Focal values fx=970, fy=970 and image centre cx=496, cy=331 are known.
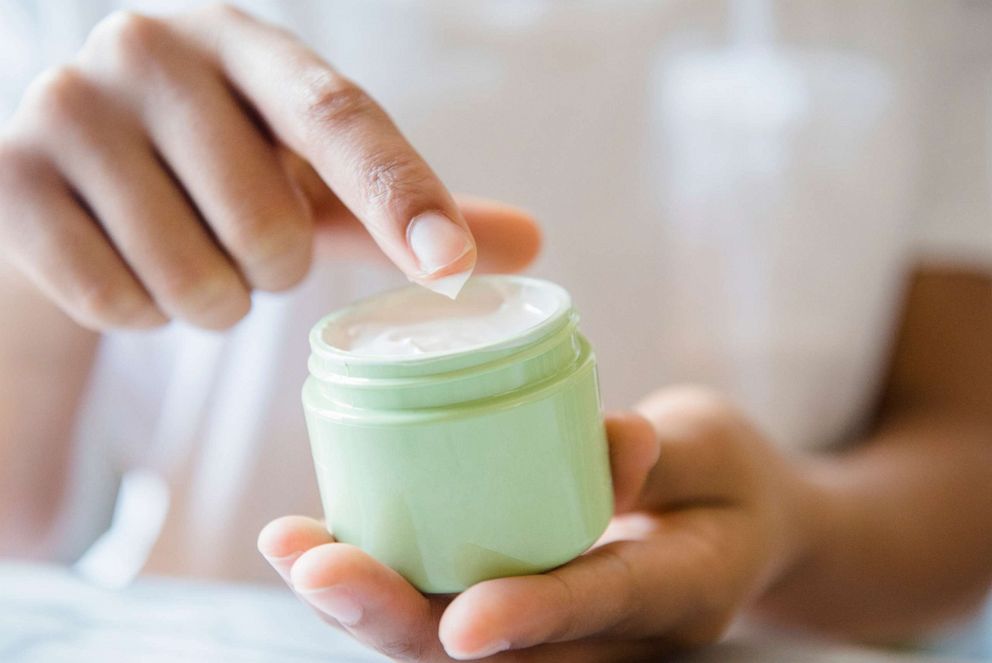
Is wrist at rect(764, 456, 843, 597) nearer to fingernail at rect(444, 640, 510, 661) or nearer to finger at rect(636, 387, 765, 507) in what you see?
finger at rect(636, 387, 765, 507)

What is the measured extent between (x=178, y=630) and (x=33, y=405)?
0.44 meters

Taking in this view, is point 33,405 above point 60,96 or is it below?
below

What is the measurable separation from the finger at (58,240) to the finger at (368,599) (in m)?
0.25

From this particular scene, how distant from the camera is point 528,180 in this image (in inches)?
39.3

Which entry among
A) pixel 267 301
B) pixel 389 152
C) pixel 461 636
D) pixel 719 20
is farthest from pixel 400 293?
pixel 719 20

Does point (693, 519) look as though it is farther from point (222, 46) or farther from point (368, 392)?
point (222, 46)

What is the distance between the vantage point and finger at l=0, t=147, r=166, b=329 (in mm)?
564

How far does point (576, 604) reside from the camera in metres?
0.42

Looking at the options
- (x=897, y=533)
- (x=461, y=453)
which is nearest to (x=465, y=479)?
(x=461, y=453)

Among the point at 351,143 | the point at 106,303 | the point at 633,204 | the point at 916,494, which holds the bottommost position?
the point at 916,494

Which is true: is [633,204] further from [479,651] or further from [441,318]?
[479,651]

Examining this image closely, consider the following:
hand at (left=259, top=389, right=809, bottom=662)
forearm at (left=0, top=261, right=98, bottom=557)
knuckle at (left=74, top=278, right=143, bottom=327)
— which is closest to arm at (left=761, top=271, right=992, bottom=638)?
hand at (left=259, top=389, right=809, bottom=662)

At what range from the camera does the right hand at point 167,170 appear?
554 mm

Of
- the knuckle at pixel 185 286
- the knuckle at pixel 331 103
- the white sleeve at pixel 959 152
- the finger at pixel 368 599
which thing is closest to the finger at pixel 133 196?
the knuckle at pixel 185 286
